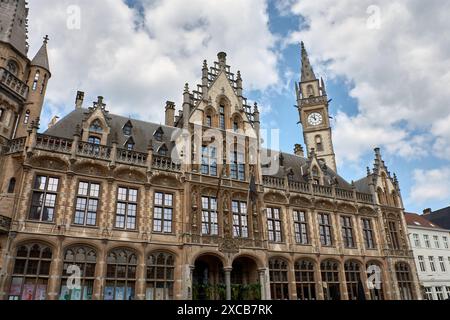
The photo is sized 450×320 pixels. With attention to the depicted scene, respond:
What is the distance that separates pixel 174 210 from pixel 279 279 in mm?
9790

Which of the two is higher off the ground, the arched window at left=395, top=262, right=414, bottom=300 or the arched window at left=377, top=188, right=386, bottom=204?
the arched window at left=377, top=188, right=386, bottom=204

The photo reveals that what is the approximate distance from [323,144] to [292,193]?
13.5 meters

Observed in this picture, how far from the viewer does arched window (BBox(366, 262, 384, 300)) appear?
29.3 metres

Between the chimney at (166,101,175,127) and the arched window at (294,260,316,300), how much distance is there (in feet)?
56.6

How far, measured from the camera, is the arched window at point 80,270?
749 inches

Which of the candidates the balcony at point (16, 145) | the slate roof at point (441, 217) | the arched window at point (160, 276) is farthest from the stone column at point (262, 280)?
the slate roof at point (441, 217)

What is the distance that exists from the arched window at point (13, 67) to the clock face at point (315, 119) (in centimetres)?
3140

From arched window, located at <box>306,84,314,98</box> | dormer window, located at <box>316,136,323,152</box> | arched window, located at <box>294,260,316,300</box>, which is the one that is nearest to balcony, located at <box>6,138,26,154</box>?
arched window, located at <box>294,260,316,300</box>

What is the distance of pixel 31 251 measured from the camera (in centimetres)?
1888

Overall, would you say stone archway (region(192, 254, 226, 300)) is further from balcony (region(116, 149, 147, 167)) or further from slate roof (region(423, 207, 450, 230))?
slate roof (region(423, 207, 450, 230))

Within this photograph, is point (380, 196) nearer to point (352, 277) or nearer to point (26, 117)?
point (352, 277)
